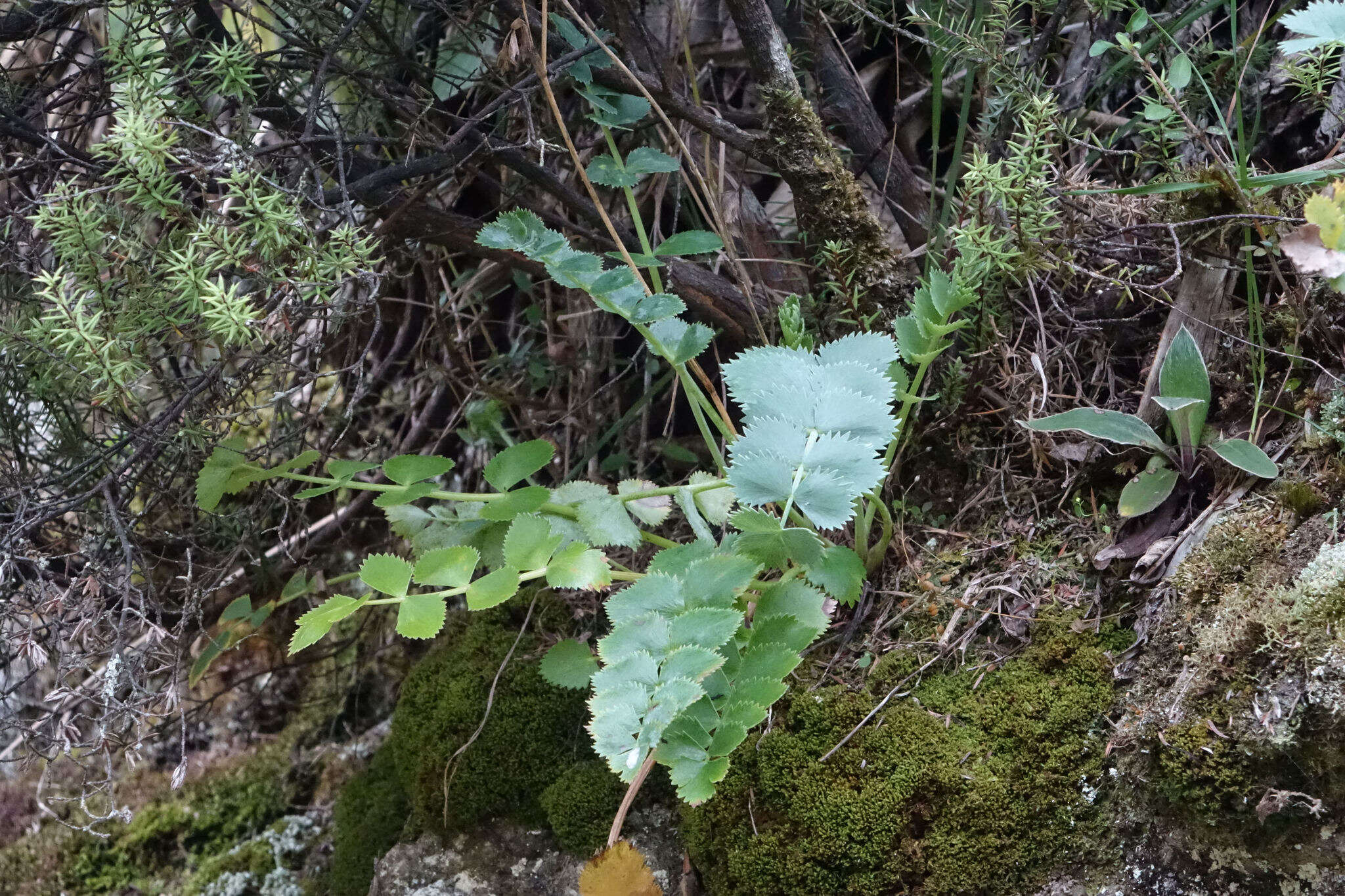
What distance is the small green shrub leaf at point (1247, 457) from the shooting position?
4.15 feet

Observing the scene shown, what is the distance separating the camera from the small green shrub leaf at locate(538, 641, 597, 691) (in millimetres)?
1501

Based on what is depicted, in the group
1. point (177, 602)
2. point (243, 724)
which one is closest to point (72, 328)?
point (177, 602)

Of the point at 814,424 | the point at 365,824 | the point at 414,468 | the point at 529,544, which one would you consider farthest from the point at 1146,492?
the point at 365,824

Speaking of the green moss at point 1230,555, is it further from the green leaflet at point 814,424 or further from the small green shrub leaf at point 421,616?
the small green shrub leaf at point 421,616

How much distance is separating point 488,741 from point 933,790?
811 mm

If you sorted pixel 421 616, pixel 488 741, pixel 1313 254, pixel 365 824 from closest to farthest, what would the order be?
pixel 1313 254, pixel 421 616, pixel 488 741, pixel 365 824

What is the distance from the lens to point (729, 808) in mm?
1396

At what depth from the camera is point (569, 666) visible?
1.51 metres

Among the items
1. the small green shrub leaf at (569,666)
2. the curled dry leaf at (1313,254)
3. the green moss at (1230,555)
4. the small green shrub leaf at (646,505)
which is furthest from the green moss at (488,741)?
the curled dry leaf at (1313,254)

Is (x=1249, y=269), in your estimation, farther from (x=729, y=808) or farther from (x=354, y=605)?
(x=354, y=605)

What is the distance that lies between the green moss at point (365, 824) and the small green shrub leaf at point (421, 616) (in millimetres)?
759

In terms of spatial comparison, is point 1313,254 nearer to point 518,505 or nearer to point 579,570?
point 579,570

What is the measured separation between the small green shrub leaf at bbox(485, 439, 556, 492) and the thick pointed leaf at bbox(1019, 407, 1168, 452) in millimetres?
769

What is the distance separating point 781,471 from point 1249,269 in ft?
2.56
